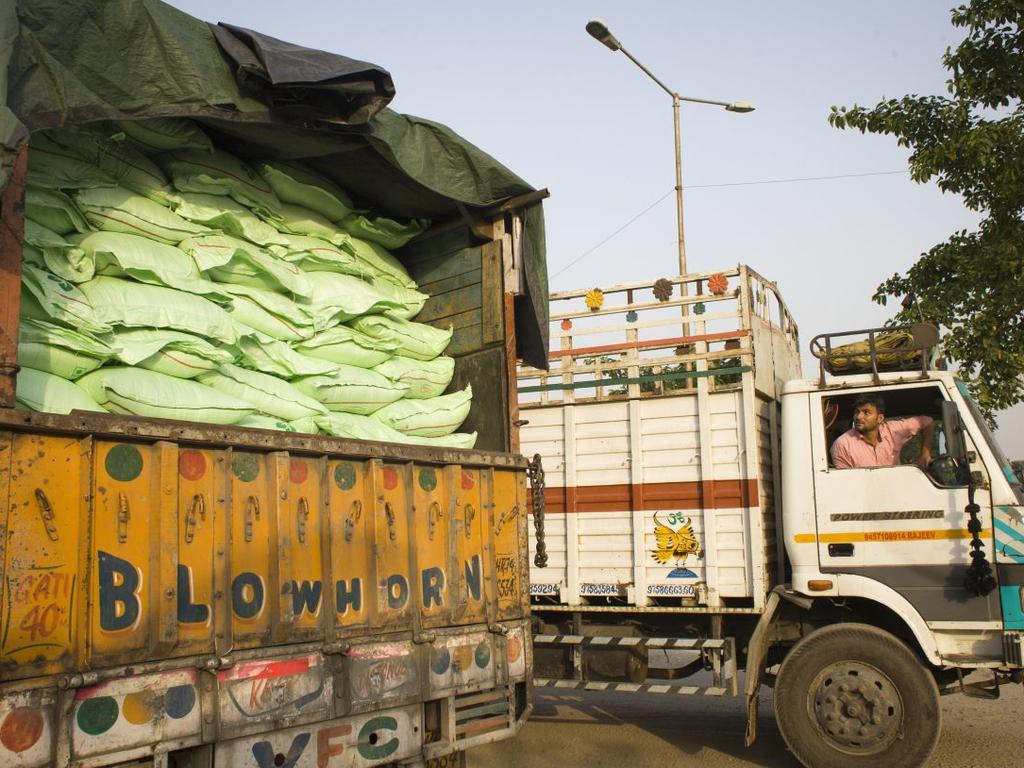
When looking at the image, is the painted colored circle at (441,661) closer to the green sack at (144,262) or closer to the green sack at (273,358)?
the green sack at (273,358)

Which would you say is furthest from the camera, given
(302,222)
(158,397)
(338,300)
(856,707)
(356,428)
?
(856,707)

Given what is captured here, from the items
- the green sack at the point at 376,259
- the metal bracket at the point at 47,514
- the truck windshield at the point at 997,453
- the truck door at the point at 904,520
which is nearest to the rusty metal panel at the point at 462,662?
the metal bracket at the point at 47,514

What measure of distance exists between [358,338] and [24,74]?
7.27ft

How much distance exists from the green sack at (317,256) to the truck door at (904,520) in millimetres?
3407

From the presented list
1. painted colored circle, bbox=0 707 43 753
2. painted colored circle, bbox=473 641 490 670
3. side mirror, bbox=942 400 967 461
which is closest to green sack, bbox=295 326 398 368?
painted colored circle, bbox=473 641 490 670

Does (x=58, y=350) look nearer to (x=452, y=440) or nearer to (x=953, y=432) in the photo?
(x=452, y=440)

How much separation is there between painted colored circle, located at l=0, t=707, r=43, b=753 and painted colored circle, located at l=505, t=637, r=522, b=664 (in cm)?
246

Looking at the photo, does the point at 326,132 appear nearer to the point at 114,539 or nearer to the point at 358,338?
the point at 358,338

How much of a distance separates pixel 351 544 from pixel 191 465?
874mm

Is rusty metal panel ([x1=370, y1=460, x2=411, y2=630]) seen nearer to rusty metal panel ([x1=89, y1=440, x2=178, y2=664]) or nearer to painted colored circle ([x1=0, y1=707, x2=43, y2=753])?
rusty metal panel ([x1=89, y1=440, x2=178, y2=664])

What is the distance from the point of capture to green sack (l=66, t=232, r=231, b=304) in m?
4.05

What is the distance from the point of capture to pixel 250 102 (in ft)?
14.0

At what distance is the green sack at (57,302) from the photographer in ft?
12.0

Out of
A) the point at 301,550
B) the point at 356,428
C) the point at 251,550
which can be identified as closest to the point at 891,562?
the point at 356,428
